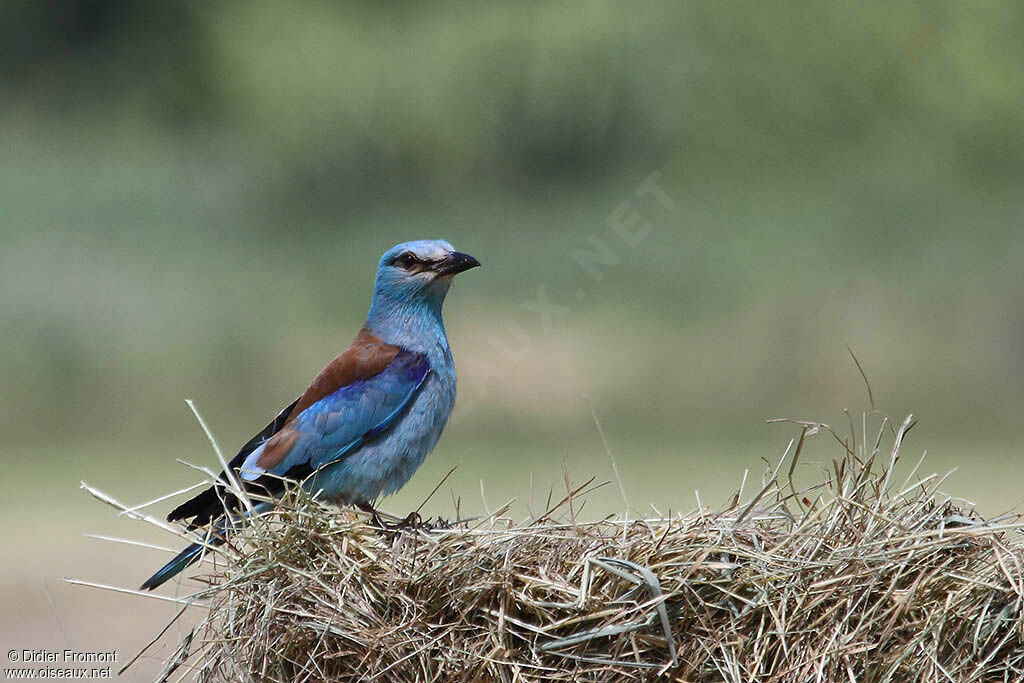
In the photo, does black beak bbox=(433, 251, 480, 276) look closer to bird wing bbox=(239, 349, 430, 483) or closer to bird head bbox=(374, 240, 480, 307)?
bird head bbox=(374, 240, 480, 307)

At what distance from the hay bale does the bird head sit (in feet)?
4.16

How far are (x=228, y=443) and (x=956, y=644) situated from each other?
9021mm

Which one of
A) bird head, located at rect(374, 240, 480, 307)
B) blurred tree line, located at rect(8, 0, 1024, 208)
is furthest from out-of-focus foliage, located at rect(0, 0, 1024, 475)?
bird head, located at rect(374, 240, 480, 307)

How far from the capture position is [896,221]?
14742 millimetres

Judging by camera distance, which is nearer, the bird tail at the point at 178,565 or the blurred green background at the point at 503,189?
the bird tail at the point at 178,565

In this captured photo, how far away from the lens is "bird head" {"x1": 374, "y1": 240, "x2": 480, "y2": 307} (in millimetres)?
4027

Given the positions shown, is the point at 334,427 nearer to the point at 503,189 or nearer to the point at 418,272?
the point at 418,272

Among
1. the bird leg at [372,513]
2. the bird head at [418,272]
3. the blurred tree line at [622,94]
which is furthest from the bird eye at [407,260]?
the blurred tree line at [622,94]

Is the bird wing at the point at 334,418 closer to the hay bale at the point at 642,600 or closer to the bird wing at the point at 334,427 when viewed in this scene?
the bird wing at the point at 334,427

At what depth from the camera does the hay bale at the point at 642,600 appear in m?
2.66

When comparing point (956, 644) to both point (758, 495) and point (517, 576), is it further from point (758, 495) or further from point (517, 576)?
point (517, 576)

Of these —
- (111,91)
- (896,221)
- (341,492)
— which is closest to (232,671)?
(341,492)

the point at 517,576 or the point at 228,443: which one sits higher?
the point at 517,576

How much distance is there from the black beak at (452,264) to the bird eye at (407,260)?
74mm
